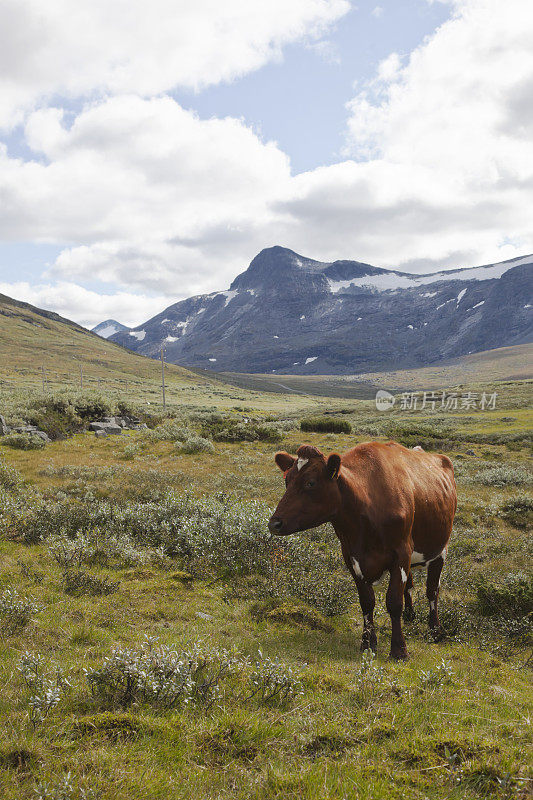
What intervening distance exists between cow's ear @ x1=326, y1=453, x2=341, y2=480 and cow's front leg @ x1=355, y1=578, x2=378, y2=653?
1.69 metres

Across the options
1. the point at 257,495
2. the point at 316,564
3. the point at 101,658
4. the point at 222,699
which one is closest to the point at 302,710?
the point at 222,699

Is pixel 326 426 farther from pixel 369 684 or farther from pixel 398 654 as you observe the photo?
pixel 369 684

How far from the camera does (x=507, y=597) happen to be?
8.24 m

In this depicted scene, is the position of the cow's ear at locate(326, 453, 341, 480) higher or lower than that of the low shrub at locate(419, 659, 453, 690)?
higher

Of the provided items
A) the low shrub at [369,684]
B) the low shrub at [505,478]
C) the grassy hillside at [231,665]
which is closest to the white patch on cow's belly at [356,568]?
the grassy hillside at [231,665]

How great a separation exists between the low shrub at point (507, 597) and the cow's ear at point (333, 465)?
4808 mm

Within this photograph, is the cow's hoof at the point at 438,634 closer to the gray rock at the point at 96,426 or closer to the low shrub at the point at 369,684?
the low shrub at the point at 369,684

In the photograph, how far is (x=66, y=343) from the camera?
18350 centimetres

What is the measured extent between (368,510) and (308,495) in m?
0.94

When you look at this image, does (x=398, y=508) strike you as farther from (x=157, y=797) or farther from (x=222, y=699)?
(x=157, y=797)

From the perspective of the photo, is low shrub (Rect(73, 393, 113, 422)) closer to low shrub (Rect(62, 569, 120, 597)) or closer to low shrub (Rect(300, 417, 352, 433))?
low shrub (Rect(300, 417, 352, 433))

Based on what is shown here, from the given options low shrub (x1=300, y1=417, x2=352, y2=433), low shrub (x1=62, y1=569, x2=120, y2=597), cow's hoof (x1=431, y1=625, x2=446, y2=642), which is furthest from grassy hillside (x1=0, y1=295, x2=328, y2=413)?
cow's hoof (x1=431, y1=625, x2=446, y2=642)

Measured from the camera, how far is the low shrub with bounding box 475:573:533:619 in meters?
8.07

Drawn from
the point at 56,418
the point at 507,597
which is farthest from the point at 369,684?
the point at 56,418
